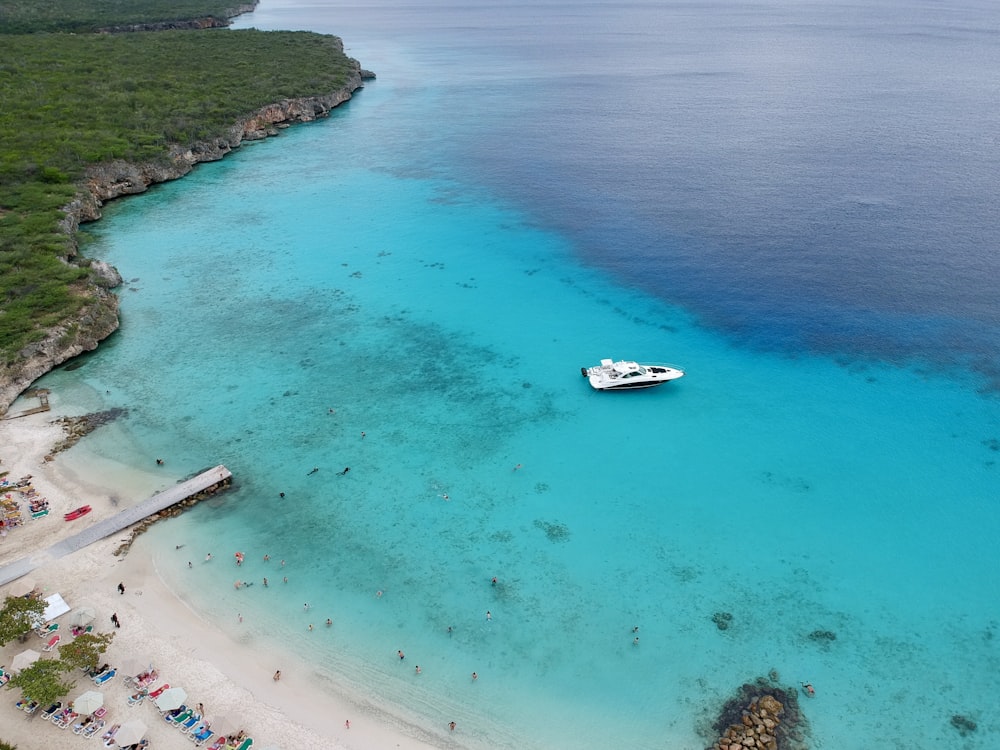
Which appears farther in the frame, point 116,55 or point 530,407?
point 116,55

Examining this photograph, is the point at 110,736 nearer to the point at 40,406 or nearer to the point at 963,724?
the point at 40,406

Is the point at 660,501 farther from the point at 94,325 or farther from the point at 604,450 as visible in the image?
the point at 94,325

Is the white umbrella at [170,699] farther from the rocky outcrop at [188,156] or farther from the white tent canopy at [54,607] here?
the rocky outcrop at [188,156]

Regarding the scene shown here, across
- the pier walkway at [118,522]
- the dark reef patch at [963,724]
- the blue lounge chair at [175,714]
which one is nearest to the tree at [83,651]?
the blue lounge chair at [175,714]

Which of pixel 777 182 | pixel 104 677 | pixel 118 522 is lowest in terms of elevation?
pixel 104 677

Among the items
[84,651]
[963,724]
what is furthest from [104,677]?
[963,724]

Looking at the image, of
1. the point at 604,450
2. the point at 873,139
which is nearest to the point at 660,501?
the point at 604,450
